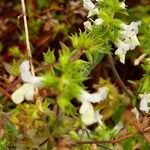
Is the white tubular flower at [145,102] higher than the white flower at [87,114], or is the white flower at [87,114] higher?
the white flower at [87,114]

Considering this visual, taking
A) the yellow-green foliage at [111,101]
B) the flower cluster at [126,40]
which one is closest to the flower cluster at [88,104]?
the flower cluster at [126,40]

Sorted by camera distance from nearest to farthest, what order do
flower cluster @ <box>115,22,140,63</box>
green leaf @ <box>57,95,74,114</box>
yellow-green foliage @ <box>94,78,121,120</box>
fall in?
green leaf @ <box>57,95,74,114</box> < flower cluster @ <box>115,22,140,63</box> < yellow-green foliage @ <box>94,78,121,120</box>

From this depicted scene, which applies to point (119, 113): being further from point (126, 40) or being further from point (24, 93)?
point (24, 93)

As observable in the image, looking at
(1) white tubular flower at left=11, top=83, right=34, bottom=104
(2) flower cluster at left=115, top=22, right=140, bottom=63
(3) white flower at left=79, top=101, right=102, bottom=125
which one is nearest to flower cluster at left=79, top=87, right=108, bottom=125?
(3) white flower at left=79, top=101, right=102, bottom=125

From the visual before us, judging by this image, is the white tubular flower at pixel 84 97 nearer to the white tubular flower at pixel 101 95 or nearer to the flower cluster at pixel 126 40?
the white tubular flower at pixel 101 95

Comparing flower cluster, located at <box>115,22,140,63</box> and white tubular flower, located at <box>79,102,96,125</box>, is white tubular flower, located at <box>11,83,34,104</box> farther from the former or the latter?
flower cluster, located at <box>115,22,140,63</box>

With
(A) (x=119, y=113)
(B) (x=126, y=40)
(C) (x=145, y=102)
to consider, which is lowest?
(A) (x=119, y=113)

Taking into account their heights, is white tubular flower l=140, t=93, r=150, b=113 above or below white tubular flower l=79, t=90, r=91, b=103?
below

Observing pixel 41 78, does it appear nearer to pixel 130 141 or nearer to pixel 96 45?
pixel 96 45

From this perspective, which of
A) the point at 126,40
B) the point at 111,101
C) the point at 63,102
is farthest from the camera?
the point at 111,101

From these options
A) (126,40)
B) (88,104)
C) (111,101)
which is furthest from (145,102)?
(88,104)

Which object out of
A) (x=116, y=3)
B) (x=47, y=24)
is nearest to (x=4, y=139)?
(x=116, y=3)
